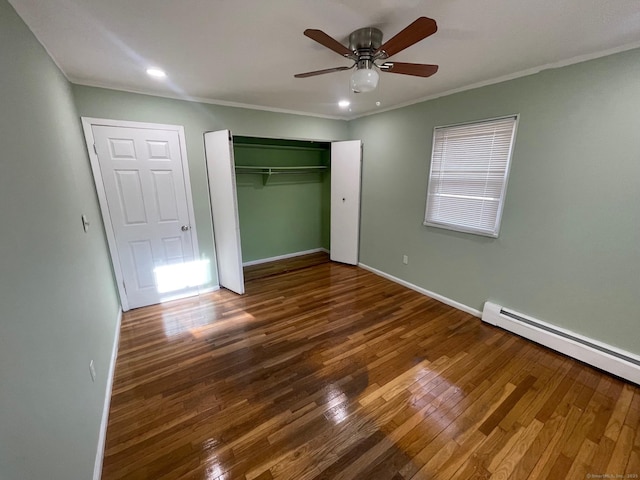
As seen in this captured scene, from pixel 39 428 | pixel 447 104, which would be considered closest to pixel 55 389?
pixel 39 428

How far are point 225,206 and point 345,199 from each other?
1.94 meters

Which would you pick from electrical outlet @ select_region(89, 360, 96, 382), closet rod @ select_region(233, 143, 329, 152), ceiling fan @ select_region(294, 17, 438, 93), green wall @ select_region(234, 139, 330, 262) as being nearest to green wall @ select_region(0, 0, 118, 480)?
electrical outlet @ select_region(89, 360, 96, 382)

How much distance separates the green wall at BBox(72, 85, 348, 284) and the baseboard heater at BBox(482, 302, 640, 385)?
3311 millimetres

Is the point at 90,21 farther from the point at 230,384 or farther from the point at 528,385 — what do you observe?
the point at 528,385

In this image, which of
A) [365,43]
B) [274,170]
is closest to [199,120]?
[274,170]

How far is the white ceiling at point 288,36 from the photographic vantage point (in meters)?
1.36

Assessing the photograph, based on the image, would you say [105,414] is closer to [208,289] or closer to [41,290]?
[41,290]

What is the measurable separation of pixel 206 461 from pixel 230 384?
548 millimetres

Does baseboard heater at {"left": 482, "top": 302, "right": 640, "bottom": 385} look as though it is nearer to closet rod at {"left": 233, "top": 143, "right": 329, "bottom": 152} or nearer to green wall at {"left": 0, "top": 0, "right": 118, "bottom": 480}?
green wall at {"left": 0, "top": 0, "right": 118, "bottom": 480}

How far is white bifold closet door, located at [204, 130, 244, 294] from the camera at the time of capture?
9.62 feet

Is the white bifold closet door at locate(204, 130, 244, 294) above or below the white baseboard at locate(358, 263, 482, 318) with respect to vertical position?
above

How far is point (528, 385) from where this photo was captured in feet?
6.38

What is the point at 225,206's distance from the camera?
3.13m

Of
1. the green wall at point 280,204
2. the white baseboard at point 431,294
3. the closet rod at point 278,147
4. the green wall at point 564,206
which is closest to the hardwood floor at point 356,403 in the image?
the white baseboard at point 431,294
